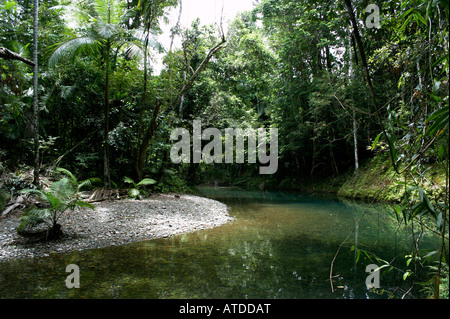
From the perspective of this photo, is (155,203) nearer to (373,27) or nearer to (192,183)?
(192,183)

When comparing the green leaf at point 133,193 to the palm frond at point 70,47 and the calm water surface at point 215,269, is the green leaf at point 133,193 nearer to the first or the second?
the calm water surface at point 215,269

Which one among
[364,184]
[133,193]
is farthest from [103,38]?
[364,184]

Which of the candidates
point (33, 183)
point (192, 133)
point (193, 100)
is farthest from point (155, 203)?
point (193, 100)

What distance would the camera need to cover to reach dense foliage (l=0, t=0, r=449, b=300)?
109 inches

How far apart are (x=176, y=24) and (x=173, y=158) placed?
6.63 meters

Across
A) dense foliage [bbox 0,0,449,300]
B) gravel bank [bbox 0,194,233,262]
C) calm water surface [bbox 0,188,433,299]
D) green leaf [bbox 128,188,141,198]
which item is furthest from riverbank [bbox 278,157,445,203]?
green leaf [bbox 128,188,141,198]

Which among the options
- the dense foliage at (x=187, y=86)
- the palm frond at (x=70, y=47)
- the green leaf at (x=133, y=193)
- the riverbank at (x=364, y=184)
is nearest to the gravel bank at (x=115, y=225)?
the green leaf at (x=133, y=193)

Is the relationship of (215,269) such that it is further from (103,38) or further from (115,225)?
(103,38)

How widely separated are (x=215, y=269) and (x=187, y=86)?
7649mm

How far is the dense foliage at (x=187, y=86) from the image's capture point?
9.08 feet

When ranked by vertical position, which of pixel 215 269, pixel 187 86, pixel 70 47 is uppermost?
pixel 70 47

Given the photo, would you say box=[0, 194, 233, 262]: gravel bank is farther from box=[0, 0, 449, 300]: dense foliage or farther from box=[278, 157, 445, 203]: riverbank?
box=[278, 157, 445, 203]: riverbank

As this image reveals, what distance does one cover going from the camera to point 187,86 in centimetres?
1015

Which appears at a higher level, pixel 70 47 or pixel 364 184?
pixel 70 47
